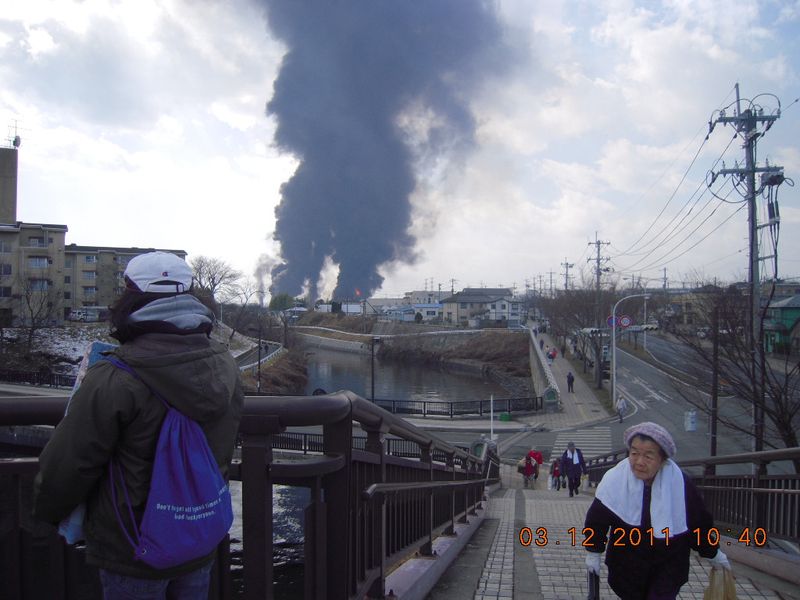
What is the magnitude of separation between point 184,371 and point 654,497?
→ 102 inches

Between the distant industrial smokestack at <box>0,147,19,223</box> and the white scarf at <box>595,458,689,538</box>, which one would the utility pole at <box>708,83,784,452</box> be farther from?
the distant industrial smokestack at <box>0,147,19,223</box>

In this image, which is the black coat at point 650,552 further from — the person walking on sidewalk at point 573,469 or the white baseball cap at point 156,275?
the person walking on sidewalk at point 573,469

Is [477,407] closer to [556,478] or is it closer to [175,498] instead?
[556,478]

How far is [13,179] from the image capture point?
65062 mm

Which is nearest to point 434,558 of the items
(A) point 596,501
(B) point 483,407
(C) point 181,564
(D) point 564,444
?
(A) point 596,501

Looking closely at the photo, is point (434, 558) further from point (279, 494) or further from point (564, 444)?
point (564, 444)

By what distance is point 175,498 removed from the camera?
1844mm

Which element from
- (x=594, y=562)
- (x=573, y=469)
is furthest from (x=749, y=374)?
(x=594, y=562)

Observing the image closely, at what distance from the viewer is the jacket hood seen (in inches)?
72.7

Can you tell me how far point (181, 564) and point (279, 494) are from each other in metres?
2.68

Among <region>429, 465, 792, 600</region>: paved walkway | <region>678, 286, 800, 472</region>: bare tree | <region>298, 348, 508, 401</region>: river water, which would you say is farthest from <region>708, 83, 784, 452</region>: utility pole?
<region>298, 348, 508, 401</region>: river water

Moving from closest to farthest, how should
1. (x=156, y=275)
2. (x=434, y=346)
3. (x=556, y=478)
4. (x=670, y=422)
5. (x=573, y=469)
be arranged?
1. (x=156, y=275)
2. (x=573, y=469)
3. (x=556, y=478)
4. (x=670, y=422)
5. (x=434, y=346)

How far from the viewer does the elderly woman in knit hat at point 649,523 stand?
10.6 feet

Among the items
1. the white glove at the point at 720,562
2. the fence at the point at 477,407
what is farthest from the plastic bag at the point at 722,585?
the fence at the point at 477,407
